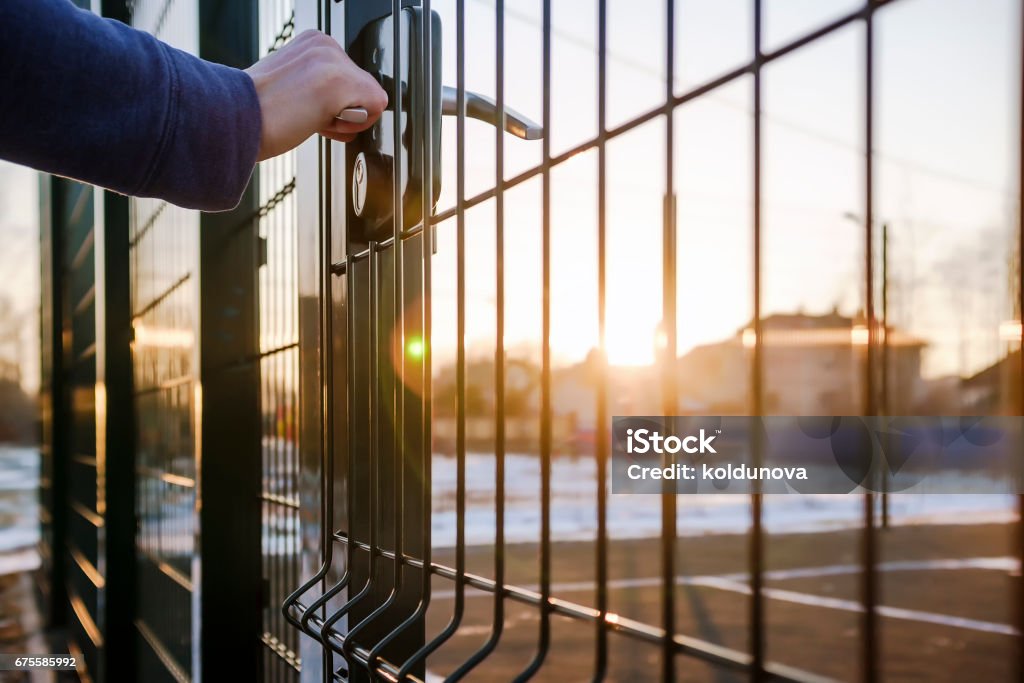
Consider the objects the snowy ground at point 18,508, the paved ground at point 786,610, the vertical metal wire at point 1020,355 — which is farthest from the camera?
the snowy ground at point 18,508

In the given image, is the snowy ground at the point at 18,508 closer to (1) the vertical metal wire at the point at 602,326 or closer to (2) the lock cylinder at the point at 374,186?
(2) the lock cylinder at the point at 374,186

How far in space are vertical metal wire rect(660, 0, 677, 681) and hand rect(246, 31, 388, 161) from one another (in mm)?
447

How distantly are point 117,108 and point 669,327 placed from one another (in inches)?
21.1

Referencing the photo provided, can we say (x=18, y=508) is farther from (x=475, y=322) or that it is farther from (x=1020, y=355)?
(x=1020, y=355)

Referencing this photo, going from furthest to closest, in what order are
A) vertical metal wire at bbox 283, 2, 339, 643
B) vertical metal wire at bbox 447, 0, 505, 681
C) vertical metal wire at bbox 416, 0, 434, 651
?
1. vertical metal wire at bbox 283, 2, 339, 643
2. vertical metal wire at bbox 416, 0, 434, 651
3. vertical metal wire at bbox 447, 0, 505, 681

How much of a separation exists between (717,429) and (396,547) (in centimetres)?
50

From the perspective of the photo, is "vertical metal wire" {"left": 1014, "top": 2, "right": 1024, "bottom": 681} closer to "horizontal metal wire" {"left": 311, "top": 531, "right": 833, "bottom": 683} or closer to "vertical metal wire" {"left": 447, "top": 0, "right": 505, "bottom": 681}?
"horizontal metal wire" {"left": 311, "top": 531, "right": 833, "bottom": 683}

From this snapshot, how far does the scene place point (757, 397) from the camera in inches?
26.4

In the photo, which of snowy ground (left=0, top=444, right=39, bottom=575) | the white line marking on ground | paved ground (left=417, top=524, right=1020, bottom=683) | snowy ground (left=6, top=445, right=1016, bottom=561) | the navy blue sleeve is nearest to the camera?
the navy blue sleeve

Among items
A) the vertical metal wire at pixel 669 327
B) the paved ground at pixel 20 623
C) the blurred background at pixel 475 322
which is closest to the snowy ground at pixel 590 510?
the paved ground at pixel 20 623

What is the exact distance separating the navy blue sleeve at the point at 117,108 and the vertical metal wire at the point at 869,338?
2.03ft

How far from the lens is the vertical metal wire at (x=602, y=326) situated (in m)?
0.82

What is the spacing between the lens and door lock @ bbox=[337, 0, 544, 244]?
1167 millimetres

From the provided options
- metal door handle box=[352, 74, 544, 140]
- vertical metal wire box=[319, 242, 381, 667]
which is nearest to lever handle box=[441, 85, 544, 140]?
→ metal door handle box=[352, 74, 544, 140]
